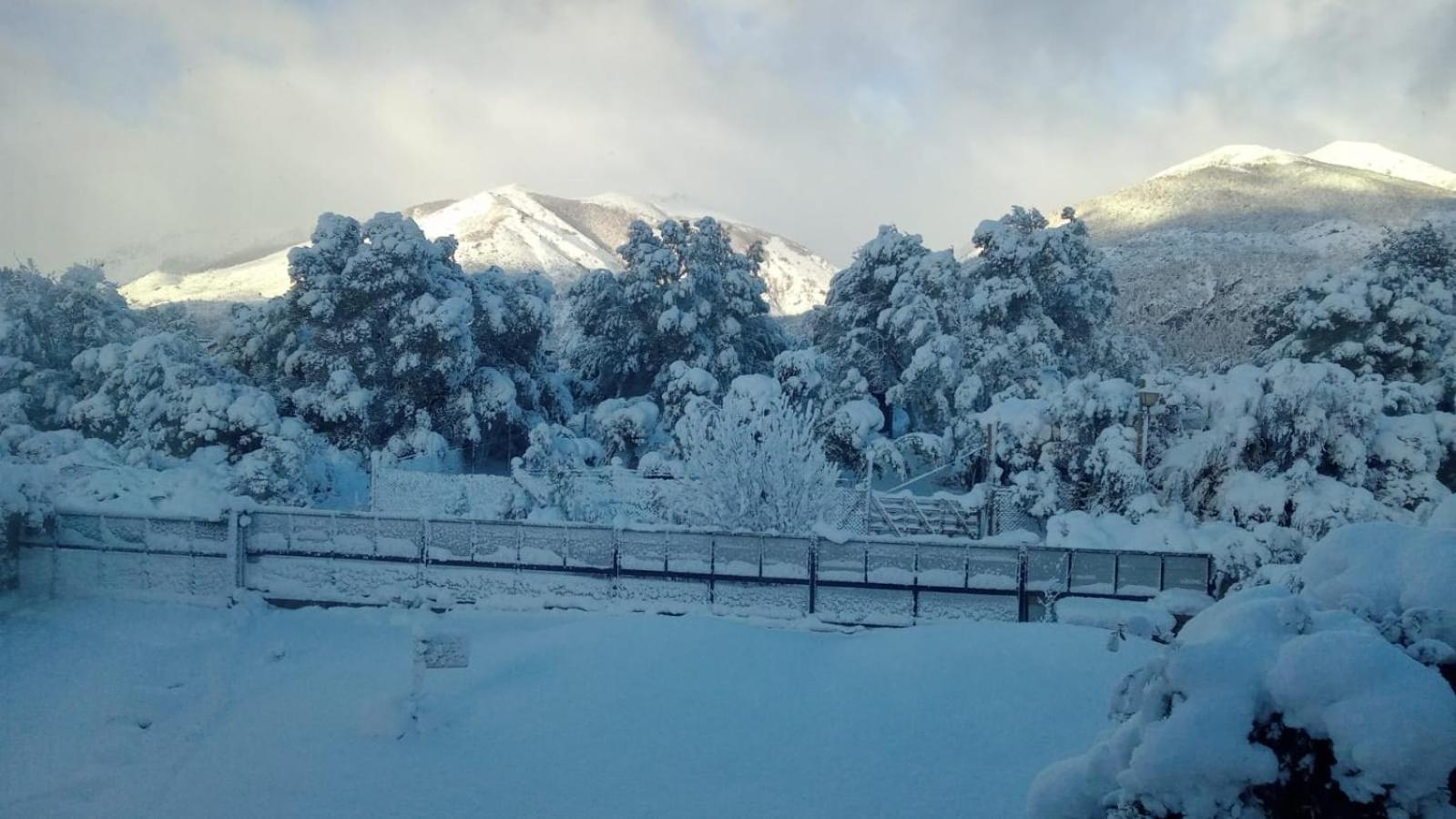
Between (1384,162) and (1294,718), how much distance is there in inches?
2131

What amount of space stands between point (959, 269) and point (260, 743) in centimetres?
2538

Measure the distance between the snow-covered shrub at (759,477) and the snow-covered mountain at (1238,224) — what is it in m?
19.6

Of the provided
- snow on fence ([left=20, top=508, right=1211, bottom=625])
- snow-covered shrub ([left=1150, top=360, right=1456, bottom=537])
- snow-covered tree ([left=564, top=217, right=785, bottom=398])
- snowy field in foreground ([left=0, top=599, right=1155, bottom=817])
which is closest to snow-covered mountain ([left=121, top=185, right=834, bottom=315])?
snow-covered tree ([left=564, top=217, right=785, bottom=398])

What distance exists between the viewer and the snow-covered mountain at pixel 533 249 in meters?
36.1

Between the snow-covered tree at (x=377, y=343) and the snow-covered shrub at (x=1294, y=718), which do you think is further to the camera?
the snow-covered tree at (x=377, y=343)

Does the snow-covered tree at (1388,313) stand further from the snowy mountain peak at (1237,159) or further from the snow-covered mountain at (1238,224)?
the snowy mountain peak at (1237,159)

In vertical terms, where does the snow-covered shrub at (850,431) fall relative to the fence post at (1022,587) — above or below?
above

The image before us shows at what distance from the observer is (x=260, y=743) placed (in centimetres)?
732

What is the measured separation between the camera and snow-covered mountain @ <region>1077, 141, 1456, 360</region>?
→ 31.5 m

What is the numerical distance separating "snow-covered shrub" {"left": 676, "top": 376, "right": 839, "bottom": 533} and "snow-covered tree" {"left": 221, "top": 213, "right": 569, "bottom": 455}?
11.2m

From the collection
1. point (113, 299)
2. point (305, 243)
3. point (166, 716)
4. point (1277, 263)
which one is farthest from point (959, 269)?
point (113, 299)

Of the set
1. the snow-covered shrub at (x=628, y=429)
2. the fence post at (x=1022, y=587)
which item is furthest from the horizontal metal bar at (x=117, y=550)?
the snow-covered shrub at (x=628, y=429)

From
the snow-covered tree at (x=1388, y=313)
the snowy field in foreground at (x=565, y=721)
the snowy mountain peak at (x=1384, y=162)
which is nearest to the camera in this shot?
the snowy field in foreground at (x=565, y=721)

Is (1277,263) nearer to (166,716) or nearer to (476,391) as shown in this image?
(476,391)
